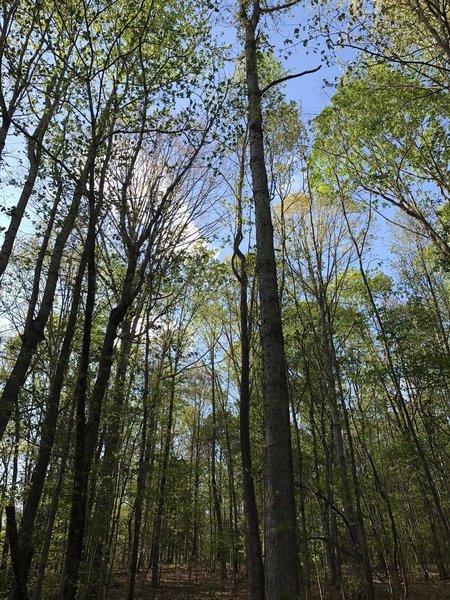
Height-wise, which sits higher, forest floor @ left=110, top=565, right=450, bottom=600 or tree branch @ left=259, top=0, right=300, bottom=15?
tree branch @ left=259, top=0, right=300, bottom=15

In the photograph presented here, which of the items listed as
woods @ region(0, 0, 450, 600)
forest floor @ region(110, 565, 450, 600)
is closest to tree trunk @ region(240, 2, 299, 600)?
woods @ region(0, 0, 450, 600)

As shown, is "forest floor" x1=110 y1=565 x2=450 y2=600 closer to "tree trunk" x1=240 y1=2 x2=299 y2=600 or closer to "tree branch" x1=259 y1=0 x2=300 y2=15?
"tree trunk" x1=240 y1=2 x2=299 y2=600

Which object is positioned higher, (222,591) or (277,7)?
(277,7)

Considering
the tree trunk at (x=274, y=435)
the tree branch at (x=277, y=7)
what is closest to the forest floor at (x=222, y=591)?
the tree trunk at (x=274, y=435)

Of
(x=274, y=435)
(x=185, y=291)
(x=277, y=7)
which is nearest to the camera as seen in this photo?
(x=274, y=435)

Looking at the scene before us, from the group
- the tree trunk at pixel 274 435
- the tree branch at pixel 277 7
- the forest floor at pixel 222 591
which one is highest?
the tree branch at pixel 277 7

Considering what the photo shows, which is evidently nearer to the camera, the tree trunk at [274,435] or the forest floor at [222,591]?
the tree trunk at [274,435]

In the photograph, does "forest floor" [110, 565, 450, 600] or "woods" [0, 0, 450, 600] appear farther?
"forest floor" [110, 565, 450, 600]

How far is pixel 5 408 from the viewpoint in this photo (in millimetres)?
4980

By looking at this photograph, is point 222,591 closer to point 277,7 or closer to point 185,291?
point 185,291

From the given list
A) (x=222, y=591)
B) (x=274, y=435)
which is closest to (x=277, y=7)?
(x=274, y=435)

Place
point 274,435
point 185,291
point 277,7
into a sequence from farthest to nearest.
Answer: point 185,291
point 277,7
point 274,435

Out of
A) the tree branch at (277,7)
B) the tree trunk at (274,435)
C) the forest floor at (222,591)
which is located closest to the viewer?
the tree trunk at (274,435)

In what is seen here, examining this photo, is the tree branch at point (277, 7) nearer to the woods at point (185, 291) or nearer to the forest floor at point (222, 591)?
the woods at point (185, 291)
